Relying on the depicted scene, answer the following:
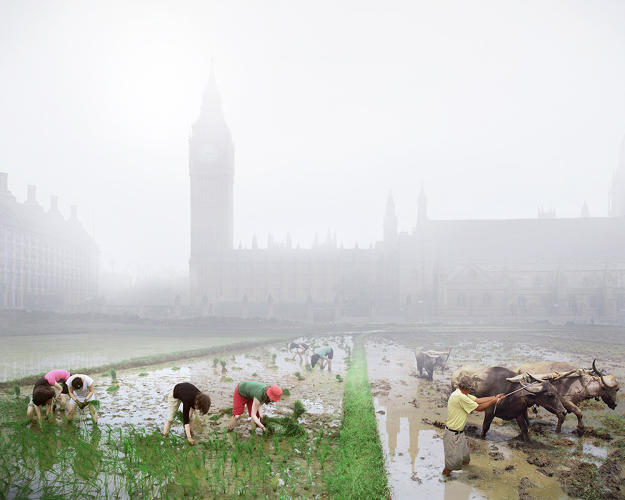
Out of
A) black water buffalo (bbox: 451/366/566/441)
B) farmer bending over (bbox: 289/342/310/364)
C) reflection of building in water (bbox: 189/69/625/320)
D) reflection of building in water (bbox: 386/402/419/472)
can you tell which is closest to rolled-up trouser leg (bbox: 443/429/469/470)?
reflection of building in water (bbox: 386/402/419/472)

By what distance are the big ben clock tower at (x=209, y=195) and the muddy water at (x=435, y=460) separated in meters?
66.4

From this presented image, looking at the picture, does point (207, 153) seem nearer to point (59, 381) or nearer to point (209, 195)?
point (209, 195)

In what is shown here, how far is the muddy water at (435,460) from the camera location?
6320 mm

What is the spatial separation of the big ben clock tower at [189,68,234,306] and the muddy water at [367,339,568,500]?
218 feet

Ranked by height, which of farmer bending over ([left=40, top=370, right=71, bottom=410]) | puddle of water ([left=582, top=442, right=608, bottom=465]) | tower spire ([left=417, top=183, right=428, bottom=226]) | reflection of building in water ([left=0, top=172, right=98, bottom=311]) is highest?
tower spire ([left=417, top=183, right=428, bottom=226])

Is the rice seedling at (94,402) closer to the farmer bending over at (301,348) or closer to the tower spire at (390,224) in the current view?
the farmer bending over at (301,348)

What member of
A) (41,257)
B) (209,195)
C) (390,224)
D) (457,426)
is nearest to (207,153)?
(209,195)

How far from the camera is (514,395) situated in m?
8.19

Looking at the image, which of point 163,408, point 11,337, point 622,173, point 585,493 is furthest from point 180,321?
point 622,173

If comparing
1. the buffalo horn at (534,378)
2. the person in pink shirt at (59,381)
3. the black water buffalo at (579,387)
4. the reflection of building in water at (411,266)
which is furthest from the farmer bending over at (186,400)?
the reflection of building in water at (411,266)

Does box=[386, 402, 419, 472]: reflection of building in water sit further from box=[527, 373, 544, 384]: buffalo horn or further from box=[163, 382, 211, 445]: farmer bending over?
box=[163, 382, 211, 445]: farmer bending over

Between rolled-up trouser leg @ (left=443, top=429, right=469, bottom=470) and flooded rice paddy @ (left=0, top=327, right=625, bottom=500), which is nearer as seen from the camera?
flooded rice paddy @ (left=0, top=327, right=625, bottom=500)

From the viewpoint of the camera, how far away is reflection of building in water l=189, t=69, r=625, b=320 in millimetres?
55062

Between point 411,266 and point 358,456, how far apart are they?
65.0 metres
